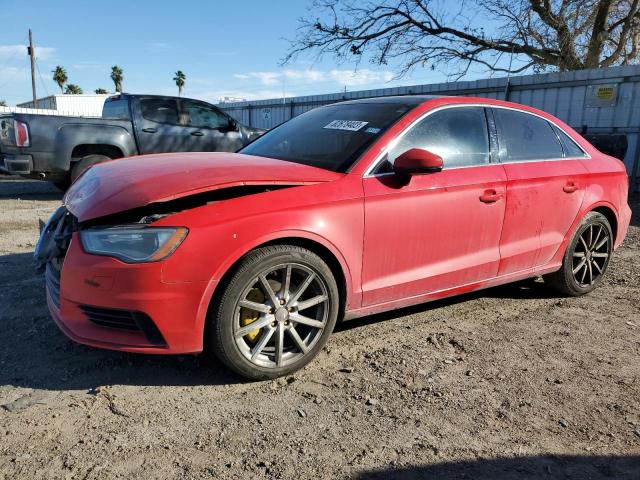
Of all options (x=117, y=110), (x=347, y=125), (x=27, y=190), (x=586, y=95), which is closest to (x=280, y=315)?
(x=347, y=125)

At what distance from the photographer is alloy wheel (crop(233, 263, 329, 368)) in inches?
111

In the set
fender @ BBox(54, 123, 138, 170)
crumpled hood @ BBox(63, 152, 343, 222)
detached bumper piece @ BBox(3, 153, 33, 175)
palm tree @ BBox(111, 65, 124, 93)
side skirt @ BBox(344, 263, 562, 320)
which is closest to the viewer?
crumpled hood @ BBox(63, 152, 343, 222)

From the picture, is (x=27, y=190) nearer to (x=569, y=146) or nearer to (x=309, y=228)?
(x=309, y=228)

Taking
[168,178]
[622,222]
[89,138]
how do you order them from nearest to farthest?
[168,178] → [622,222] → [89,138]

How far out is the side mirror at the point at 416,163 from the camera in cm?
316

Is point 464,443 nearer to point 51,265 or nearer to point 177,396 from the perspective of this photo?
point 177,396

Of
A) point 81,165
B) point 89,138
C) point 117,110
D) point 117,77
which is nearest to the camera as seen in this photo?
point 81,165

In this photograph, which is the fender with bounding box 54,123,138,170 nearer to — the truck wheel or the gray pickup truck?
the gray pickup truck

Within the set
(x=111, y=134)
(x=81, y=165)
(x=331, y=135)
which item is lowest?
(x=81, y=165)

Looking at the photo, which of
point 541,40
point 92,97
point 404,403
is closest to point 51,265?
point 404,403

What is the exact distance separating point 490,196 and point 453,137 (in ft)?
1.61

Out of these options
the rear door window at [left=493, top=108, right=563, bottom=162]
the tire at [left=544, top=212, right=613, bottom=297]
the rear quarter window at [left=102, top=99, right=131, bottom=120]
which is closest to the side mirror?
the rear door window at [left=493, top=108, right=563, bottom=162]

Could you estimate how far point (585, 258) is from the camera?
4.61 metres

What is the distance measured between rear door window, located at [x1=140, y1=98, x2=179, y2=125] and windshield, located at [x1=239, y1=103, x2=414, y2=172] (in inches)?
232
